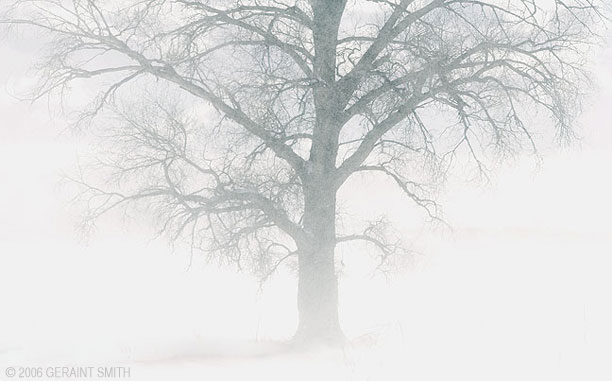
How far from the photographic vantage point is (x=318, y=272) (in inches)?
486

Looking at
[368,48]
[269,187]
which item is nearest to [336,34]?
[368,48]

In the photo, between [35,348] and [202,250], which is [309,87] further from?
[35,348]

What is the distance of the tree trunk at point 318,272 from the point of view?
12.3 m

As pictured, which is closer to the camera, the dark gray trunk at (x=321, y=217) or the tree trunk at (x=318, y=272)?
the dark gray trunk at (x=321, y=217)

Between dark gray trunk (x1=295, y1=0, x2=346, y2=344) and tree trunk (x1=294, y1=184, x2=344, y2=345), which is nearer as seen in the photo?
dark gray trunk (x1=295, y1=0, x2=346, y2=344)

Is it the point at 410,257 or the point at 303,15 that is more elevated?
the point at 303,15

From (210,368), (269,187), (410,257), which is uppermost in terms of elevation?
(269,187)

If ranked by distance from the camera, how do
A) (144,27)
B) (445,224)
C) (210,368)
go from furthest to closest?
(445,224)
(144,27)
(210,368)

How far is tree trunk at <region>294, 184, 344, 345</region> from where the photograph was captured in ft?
40.3

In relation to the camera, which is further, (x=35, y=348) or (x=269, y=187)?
(x=269, y=187)

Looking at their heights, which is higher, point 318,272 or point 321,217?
point 321,217

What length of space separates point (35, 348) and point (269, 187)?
4600mm

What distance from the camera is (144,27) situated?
11.9 m

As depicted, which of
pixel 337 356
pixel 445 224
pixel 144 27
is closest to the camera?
pixel 337 356
